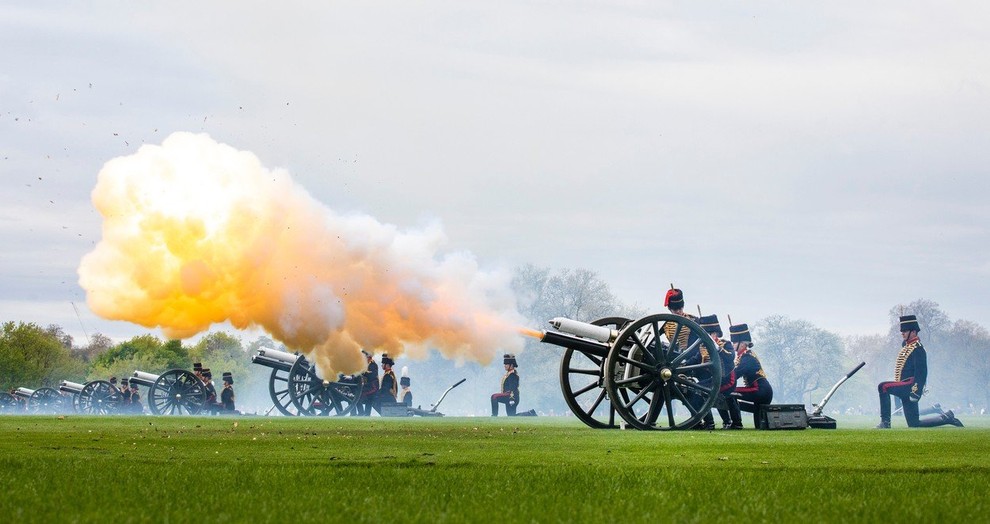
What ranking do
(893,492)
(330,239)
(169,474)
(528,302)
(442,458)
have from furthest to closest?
(528,302) < (330,239) < (442,458) < (169,474) < (893,492)

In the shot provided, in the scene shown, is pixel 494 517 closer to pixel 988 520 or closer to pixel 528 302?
pixel 988 520

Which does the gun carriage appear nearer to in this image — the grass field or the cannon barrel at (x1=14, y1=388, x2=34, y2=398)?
Result: the grass field

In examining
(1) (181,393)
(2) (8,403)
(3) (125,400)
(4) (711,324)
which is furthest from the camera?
(2) (8,403)

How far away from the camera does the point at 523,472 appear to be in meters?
10.7

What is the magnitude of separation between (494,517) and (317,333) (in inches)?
927

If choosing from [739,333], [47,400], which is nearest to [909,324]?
[739,333]

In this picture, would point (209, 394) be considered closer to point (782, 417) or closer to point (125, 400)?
point (125, 400)

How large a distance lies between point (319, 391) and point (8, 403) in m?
35.0

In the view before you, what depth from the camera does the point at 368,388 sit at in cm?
3916

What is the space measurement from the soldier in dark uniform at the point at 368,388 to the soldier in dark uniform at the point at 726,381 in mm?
18221

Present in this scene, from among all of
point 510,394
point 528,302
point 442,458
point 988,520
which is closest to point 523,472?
point 442,458

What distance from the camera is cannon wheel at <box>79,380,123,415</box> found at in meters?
52.5

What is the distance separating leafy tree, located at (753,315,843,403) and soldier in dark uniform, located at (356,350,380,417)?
50696 mm

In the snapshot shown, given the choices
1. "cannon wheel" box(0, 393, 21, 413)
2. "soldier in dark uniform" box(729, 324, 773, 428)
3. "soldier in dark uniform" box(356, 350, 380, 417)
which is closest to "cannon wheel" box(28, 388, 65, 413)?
"cannon wheel" box(0, 393, 21, 413)
